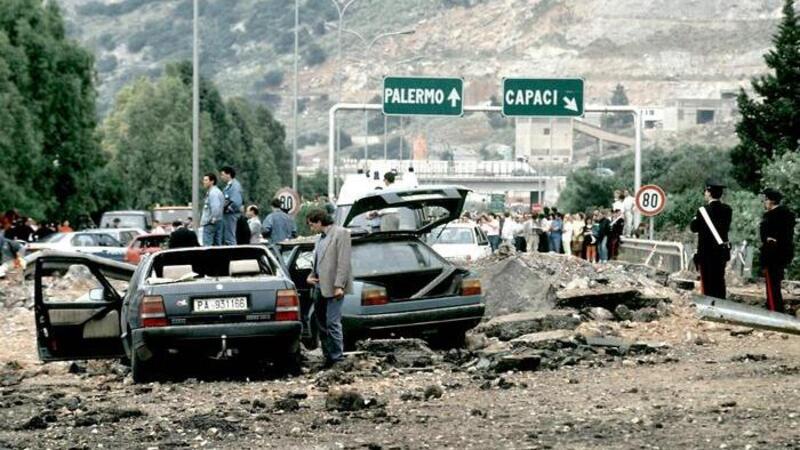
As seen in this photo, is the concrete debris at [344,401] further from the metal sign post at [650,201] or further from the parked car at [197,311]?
the metal sign post at [650,201]

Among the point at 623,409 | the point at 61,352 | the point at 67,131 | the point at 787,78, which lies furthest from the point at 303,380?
the point at 67,131

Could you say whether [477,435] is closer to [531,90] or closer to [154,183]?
[531,90]

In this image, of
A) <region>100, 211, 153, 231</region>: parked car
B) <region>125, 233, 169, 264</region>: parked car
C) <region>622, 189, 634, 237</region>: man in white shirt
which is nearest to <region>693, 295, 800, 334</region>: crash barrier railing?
<region>125, 233, 169, 264</region>: parked car

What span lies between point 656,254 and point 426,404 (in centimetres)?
2818

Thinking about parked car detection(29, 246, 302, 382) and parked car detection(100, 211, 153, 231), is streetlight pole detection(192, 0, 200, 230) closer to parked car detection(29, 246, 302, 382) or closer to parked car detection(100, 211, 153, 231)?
parked car detection(100, 211, 153, 231)

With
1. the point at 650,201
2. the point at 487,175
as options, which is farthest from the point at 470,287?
the point at 487,175

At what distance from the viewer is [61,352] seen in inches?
752

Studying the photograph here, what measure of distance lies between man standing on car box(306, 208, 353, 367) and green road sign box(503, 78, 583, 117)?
3596 cm

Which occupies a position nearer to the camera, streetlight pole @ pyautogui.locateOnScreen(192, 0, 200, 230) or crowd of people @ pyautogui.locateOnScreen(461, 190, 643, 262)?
streetlight pole @ pyautogui.locateOnScreen(192, 0, 200, 230)

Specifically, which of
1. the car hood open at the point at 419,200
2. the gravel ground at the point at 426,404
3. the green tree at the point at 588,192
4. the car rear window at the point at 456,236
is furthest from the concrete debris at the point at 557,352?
the green tree at the point at 588,192

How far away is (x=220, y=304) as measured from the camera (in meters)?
17.9

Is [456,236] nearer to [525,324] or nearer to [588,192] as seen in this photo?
[525,324]

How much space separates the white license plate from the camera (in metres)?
17.9

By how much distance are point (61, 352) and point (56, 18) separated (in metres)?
56.5
